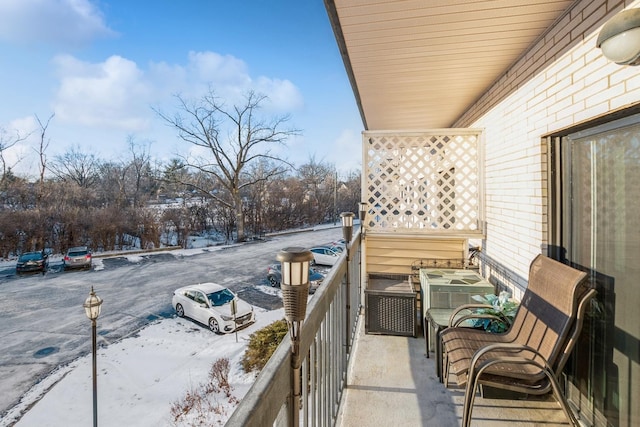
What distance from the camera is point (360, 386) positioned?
2.48 m

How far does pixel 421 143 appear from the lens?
14.2 ft

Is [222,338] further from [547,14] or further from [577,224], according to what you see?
[547,14]

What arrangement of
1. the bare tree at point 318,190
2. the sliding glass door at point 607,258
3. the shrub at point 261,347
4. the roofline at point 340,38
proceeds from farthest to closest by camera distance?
the bare tree at point 318,190 < the shrub at point 261,347 < the roofline at point 340,38 < the sliding glass door at point 607,258

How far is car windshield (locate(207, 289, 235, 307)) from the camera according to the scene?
27.9ft

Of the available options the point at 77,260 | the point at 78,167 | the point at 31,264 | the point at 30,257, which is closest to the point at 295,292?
the point at 77,260

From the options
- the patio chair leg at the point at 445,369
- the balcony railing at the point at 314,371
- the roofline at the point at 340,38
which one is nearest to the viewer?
the balcony railing at the point at 314,371

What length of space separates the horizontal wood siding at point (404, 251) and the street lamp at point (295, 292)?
334 cm

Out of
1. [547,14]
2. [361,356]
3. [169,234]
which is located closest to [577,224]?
[547,14]

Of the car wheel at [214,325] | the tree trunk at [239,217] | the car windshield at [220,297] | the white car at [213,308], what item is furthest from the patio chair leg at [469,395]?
the tree trunk at [239,217]

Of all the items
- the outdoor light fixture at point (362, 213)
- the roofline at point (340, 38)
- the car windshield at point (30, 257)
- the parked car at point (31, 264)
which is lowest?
the parked car at point (31, 264)

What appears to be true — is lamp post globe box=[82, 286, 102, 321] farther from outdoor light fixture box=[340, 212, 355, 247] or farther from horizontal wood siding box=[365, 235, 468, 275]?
outdoor light fixture box=[340, 212, 355, 247]

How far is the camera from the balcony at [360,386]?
4.01ft

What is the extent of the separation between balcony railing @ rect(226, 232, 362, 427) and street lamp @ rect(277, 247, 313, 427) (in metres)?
0.02

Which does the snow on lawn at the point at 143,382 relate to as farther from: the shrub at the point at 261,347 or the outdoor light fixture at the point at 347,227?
the outdoor light fixture at the point at 347,227
